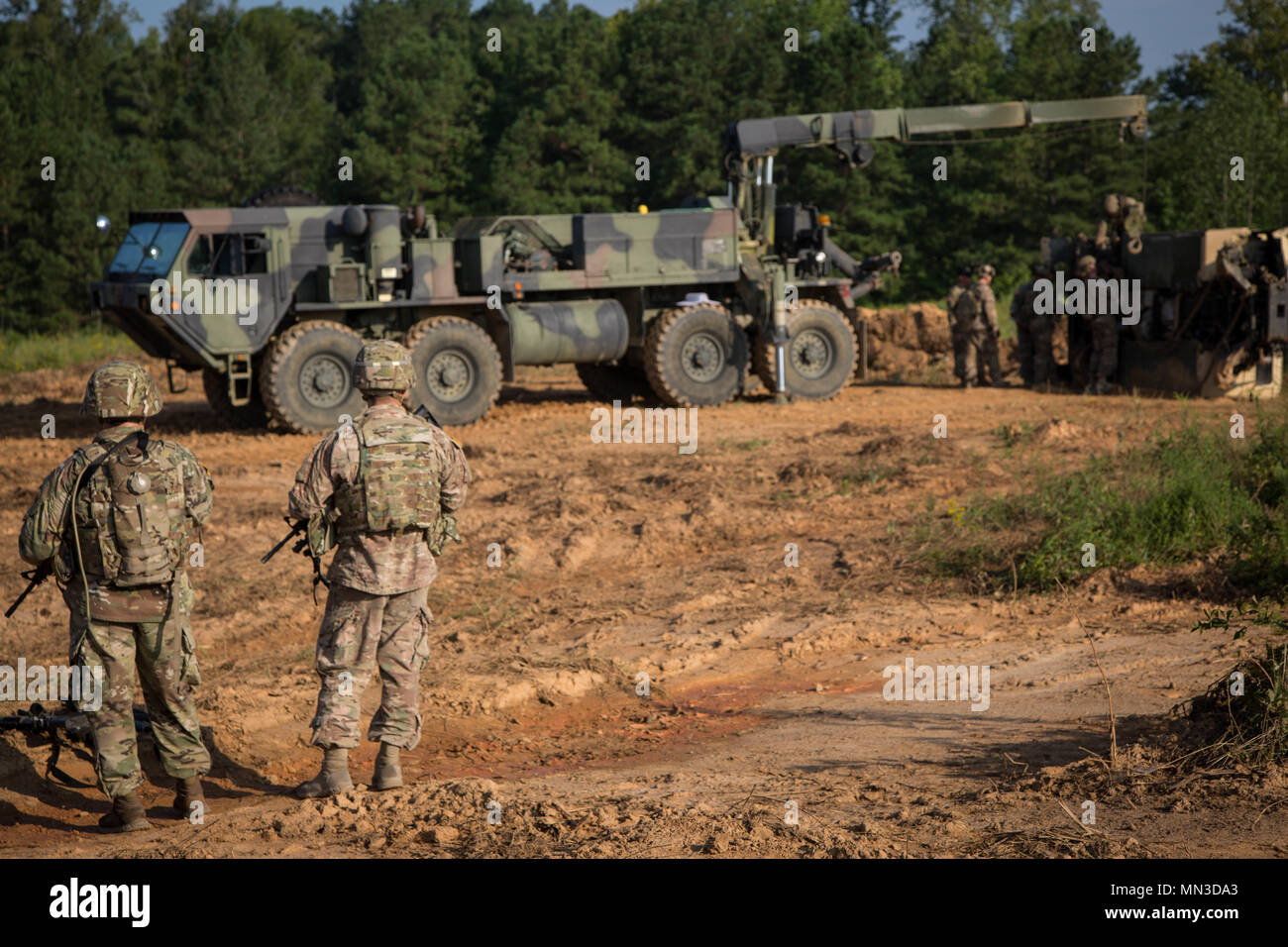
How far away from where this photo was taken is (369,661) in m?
5.23

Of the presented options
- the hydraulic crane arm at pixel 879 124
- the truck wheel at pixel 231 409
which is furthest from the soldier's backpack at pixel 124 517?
the hydraulic crane arm at pixel 879 124

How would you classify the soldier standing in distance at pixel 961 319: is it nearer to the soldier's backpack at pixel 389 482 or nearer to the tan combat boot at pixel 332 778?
the soldier's backpack at pixel 389 482

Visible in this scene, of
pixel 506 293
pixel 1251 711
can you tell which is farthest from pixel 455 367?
pixel 1251 711

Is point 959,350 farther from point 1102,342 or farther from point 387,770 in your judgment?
point 387,770

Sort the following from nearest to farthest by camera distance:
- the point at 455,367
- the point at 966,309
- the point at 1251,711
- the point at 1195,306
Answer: the point at 1251,711 → the point at 455,367 → the point at 1195,306 → the point at 966,309

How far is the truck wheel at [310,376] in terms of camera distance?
13.3 metres

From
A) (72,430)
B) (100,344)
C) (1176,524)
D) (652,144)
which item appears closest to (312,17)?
(652,144)

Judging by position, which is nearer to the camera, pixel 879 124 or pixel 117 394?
pixel 117 394

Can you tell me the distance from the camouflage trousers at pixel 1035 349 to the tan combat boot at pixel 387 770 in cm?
1273

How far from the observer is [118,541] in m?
5.00

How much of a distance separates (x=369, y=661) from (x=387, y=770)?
415mm

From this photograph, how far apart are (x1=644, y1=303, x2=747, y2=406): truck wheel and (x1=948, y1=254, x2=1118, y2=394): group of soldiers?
2758mm

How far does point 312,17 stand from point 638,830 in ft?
207

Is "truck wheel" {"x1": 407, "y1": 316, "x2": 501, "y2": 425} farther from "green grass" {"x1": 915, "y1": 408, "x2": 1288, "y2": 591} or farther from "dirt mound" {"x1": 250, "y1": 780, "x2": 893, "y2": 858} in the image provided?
"dirt mound" {"x1": 250, "y1": 780, "x2": 893, "y2": 858}
